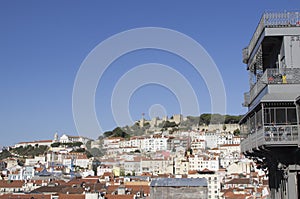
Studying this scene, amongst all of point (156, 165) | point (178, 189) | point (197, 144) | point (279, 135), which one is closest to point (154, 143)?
point (197, 144)

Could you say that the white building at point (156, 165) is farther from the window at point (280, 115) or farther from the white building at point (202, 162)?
the window at point (280, 115)

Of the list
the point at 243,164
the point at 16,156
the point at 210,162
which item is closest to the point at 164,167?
the point at 210,162

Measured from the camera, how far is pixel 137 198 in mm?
43438

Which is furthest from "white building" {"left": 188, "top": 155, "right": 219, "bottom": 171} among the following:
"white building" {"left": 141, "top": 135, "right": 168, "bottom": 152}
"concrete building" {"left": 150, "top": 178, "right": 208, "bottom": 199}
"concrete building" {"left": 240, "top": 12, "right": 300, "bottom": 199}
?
"concrete building" {"left": 240, "top": 12, "right": 300, "bottom": 199}

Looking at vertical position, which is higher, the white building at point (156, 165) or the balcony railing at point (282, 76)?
the balcony railing at point (282, 76)

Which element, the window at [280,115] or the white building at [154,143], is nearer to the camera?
the window at [280,115]

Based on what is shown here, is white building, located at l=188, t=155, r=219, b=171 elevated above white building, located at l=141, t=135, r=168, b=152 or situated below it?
below

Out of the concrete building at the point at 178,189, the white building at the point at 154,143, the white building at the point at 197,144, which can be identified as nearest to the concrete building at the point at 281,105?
the concrete building at the point at 178,189

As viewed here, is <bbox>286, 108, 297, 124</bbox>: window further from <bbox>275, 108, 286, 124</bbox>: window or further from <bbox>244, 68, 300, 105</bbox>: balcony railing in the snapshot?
<bbox>244, 68, 300, 105</bbox>: balcony railing

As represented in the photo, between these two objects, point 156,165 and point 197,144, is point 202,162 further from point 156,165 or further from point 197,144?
point 197,144

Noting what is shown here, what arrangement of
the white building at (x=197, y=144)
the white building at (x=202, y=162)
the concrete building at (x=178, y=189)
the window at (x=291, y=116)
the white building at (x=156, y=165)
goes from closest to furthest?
1. the window at (x=291, y=116)
2. the concrete building at (x=178, y=189)
3. the white building at (x=202, y=162)
4. the white building at (x=156, y=165)
5. the white building at (x=197, y=144)

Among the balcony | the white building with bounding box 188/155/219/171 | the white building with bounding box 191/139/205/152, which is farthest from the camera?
the white building with bounding box 191/139/205/152

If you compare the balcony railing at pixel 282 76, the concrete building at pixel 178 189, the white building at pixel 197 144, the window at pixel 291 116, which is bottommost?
the concrete building at pixel 178 189

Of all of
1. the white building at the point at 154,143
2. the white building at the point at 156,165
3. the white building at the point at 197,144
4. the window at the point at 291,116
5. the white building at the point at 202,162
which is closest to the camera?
the window at the point at 291,116
